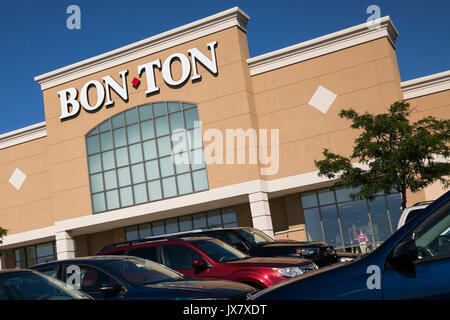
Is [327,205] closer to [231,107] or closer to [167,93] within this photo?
[231,107]

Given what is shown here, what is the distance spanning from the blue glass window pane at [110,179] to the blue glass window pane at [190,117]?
550 cm

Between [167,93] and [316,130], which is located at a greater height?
[167,93]

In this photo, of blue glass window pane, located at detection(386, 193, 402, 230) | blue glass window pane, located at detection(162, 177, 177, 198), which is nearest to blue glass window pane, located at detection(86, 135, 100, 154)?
blue glass window pane, located at detection(162, 177, 177, 198)

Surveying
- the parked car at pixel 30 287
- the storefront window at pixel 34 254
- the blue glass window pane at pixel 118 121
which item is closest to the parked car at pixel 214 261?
the parked car at pixel 30 287

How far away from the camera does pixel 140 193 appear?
30.8 metres

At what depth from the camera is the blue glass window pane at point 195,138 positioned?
2926 cm

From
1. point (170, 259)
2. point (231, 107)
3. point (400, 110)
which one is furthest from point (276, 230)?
point (170, 259)

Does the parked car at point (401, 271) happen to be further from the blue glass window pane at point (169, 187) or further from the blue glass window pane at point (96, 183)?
the blue glass window pane at point (96, 183)

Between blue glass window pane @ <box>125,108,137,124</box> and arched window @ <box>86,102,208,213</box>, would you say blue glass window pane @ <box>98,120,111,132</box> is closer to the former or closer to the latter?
arched window @ <box>86,102,208,213</box>

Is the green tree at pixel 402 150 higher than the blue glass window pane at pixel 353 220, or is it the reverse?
the green tree at pixel 402 150

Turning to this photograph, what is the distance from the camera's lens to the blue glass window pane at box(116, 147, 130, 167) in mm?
31484

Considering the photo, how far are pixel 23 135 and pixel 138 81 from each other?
1009 cm
